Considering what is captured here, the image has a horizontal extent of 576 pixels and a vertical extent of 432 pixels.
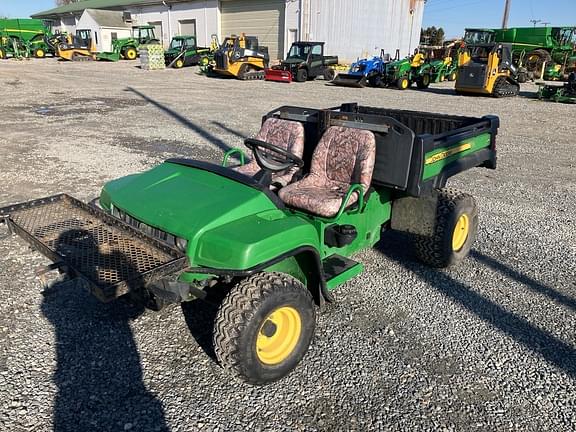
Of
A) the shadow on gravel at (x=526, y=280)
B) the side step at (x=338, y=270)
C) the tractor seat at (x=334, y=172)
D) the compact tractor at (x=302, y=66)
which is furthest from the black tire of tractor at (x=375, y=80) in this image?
the side step at (x=338, y=270)

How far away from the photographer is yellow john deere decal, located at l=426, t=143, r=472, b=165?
3.56 metres

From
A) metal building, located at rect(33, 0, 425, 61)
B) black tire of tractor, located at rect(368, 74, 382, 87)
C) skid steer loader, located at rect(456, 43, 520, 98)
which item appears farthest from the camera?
metal building, located at rect(33, 0, 425, 61)

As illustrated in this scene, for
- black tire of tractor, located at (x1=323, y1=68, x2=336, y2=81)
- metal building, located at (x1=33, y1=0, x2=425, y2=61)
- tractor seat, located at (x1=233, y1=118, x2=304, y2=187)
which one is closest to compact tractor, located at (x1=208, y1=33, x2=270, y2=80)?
black tire of tractor, located at (x1=323, y1=68, x2=336, y2=81)

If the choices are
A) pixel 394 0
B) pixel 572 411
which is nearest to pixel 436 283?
pixel 572 411

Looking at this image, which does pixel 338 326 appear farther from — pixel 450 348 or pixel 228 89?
pixel 228 89

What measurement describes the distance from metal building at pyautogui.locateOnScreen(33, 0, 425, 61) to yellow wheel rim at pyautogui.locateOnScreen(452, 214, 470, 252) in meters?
27.9

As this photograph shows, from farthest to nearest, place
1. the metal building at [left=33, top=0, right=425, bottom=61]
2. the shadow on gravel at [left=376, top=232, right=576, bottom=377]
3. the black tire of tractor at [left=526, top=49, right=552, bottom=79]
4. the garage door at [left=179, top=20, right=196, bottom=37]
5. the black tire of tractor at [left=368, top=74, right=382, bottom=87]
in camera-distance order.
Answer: the garage door at [left=179, top=20, right=196, bottom=37]
the metal building at [left=33, top=0, right=425, bottom=61]
the black tire of tractor at [left=526, top=49, right=552, bottom=79]
the black tire of tractor at [left=368, top=74, right=382, bottom=87]
the shadow on gravel at [left=376, top=232, right=576, bottom=377]

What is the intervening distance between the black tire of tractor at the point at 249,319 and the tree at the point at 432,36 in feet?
167

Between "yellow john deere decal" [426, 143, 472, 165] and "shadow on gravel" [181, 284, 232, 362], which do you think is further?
"yellow john deere decal" [426, 143, 472, 165]

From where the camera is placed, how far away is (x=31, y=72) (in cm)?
2262

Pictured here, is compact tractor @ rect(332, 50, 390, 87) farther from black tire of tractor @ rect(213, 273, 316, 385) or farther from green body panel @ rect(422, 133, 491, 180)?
black tire of tractor @ rect(213, 273, 316, 385)

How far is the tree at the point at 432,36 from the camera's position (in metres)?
49.3

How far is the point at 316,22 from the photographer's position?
29438 millimetres

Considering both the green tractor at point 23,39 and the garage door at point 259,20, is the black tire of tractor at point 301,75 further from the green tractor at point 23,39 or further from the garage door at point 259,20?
the green tractor at point 23,39
